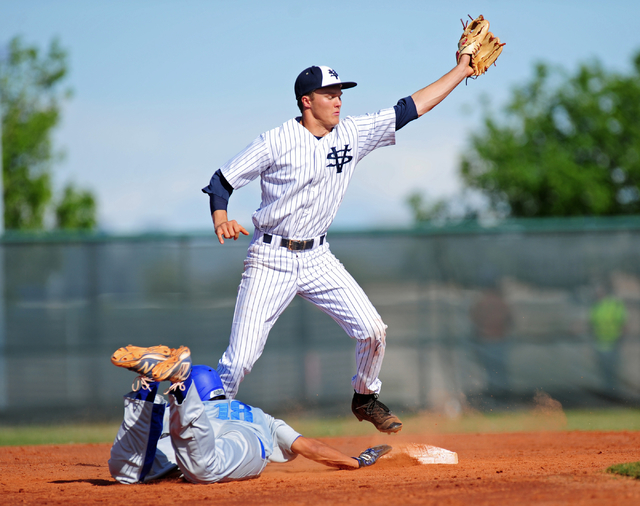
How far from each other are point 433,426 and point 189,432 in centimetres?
413

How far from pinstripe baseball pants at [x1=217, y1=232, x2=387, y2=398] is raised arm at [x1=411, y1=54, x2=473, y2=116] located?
1029mm

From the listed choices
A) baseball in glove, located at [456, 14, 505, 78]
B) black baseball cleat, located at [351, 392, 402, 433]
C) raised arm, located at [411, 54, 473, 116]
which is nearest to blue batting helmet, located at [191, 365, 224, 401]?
black baseball cleat, located at [351, 392, 402, 433]

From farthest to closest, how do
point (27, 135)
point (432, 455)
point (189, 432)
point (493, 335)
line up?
point (27, 135) → point (493, 335) → point (432, 455) → point (189, 432)

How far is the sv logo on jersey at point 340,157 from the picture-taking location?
4066 mm

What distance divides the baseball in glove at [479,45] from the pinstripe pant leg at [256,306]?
166 cm

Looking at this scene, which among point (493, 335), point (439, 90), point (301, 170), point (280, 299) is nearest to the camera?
point (301, 170)

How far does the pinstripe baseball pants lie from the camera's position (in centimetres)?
401

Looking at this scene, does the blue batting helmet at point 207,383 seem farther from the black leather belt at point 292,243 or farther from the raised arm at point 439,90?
the raised arm at point 439,90

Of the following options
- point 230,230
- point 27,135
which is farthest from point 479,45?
point 27,135

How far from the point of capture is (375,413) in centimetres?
442

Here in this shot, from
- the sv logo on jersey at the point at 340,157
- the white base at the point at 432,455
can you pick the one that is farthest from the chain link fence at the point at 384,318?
the sv logo on jersey at the point at 340,157

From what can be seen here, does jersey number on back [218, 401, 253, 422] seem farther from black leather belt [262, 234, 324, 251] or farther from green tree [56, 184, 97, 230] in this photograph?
green tree [56, 184, 97, 230]

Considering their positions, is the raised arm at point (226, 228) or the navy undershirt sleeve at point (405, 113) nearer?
the raised arm at point (226, 228)

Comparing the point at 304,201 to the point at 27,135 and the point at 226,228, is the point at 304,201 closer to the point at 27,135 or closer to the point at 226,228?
the point at 226,228
